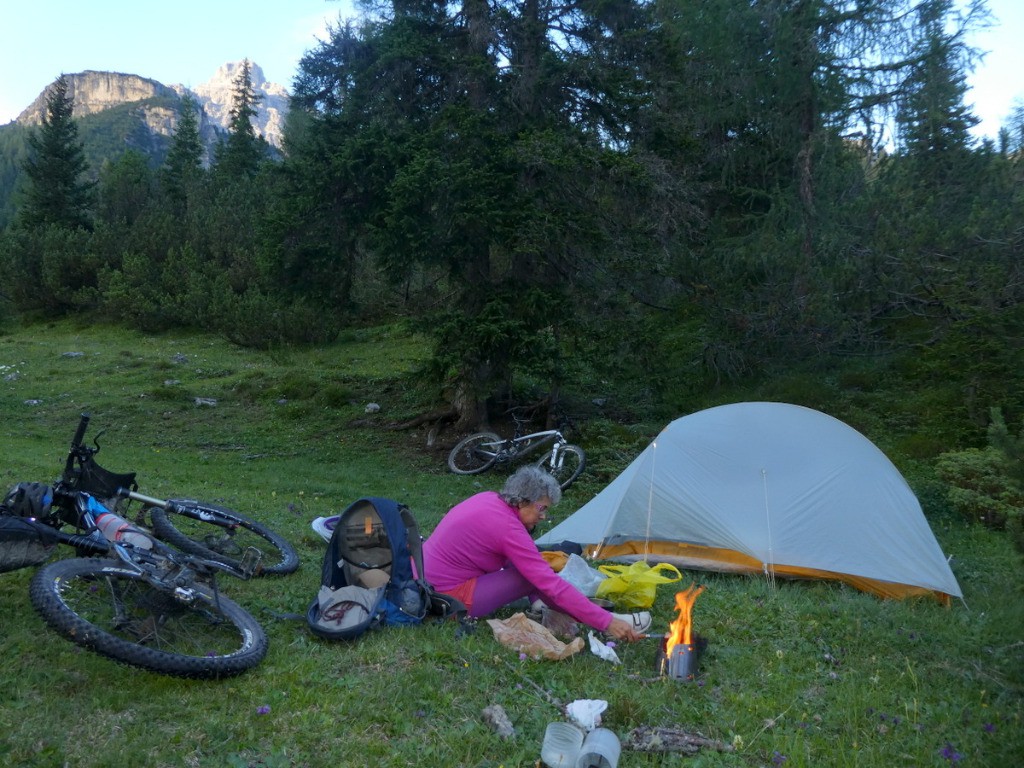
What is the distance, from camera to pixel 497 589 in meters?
5.22

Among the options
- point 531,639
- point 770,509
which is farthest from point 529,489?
point 770,509

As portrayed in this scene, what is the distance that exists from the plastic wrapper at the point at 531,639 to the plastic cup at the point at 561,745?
109 centimetres

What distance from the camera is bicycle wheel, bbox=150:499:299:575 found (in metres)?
5.80

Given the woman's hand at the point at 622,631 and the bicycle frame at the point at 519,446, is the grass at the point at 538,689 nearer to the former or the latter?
the woman's hand at the point at 622,631

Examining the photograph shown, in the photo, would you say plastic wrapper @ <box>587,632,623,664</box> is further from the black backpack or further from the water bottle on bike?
the water bottle on bike

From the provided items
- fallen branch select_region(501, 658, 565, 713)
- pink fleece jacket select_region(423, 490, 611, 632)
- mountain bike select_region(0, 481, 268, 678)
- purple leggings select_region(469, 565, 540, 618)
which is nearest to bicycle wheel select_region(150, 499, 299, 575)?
mountain bike select_region(0, 481, 268, 678)

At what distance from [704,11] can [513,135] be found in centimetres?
404

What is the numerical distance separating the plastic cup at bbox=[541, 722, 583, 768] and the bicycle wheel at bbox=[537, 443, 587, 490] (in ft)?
26.4

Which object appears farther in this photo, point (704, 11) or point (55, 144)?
point (55, 144)

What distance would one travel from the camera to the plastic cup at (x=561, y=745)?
11.1 feet

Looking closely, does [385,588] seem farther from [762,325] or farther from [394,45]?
[394,45]

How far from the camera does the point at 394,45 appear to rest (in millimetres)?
13500

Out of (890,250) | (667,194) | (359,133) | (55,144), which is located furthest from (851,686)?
(55,144)

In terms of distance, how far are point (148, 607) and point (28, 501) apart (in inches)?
49.7
